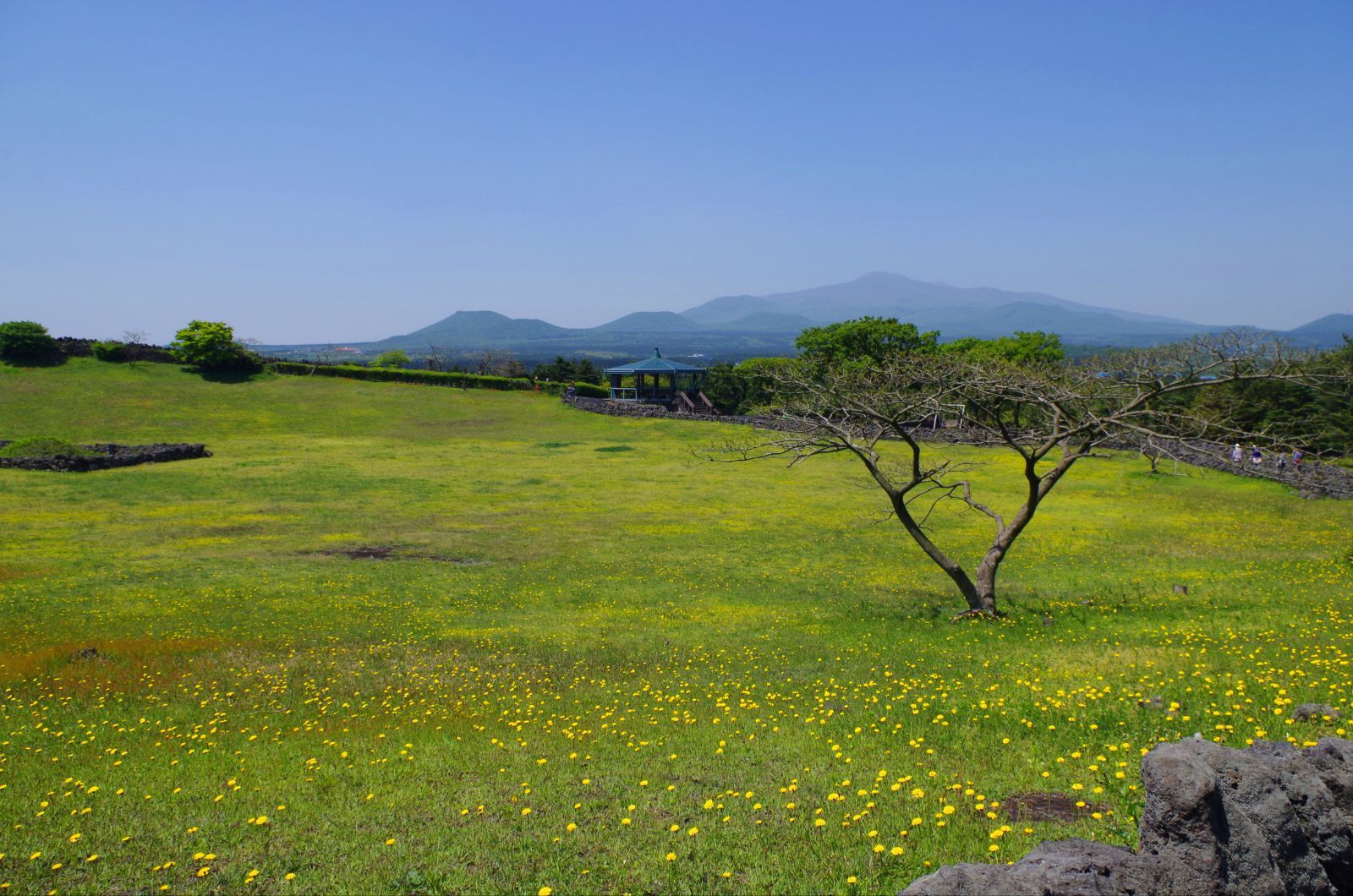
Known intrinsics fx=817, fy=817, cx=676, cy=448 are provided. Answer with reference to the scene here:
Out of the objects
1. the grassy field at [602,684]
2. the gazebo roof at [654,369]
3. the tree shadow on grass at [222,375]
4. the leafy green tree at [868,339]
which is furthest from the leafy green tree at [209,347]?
the leafy green tree at [868,339]

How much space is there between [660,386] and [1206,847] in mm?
80404

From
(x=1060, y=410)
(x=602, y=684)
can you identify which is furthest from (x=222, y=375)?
(x=1060, y=410)

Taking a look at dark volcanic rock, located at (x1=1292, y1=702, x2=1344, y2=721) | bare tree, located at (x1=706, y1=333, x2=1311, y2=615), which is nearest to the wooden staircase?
bare tree, located at (x1=706, y1=333, x2=1311, y2=615)

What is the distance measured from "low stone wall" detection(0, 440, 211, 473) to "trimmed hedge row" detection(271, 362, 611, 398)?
1193 inches

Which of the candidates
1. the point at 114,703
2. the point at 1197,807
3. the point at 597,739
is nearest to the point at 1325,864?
the point at 1197,807

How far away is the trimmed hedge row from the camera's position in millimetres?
78000

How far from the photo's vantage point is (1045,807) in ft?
25.3

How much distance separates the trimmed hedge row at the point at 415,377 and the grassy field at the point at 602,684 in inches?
1757

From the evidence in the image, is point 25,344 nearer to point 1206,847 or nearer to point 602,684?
point 602,684

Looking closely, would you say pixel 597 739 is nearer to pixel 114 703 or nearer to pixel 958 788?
pixel 958 788

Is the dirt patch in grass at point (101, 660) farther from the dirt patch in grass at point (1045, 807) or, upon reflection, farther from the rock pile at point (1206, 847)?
the rock pile at point (1206, 847)

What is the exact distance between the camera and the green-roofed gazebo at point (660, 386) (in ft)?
261

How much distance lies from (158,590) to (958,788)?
20800mm

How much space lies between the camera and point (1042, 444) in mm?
17938
